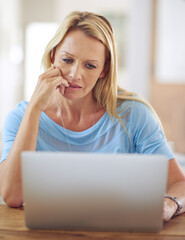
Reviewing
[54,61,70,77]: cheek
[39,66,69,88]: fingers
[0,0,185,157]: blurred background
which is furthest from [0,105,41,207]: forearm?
[0,0,185,157]: blurred background

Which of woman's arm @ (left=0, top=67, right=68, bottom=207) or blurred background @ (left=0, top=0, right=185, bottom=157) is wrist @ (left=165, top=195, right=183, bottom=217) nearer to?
woman's arm @ (left=0, top=67, right=68, bottom=207)

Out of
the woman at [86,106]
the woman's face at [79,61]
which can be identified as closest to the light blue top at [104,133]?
the woman at [86,106]

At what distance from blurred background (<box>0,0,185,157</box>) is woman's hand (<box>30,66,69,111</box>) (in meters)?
4.45

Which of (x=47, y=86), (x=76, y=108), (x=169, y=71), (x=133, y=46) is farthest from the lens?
(x=169, y=71)

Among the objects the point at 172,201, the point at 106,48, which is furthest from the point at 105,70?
the point at 172,201

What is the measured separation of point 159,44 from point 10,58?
98.1 inches

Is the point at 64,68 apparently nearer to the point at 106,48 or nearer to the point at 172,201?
the point at 106,48

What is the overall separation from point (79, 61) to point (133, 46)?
475cm

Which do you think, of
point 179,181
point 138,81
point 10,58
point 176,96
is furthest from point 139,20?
point 179,181

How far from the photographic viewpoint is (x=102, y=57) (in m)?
1.63

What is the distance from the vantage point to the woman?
153cm

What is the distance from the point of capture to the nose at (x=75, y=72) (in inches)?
61.0

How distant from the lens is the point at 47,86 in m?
1.49

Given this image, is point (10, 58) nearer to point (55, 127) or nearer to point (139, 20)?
point (139, 20)
